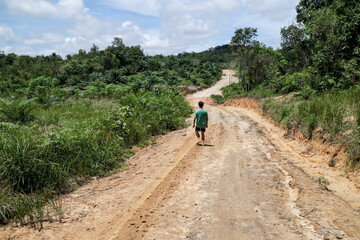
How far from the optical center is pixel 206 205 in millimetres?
4289

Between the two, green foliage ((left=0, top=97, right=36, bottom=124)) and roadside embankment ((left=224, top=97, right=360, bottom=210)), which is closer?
roadside embankment ((left=224, top=97, right=360, bottom=210))

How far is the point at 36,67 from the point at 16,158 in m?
50.1

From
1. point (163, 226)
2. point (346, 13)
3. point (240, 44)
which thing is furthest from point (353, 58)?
point (240, 44)

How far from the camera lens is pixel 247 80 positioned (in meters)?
37.4

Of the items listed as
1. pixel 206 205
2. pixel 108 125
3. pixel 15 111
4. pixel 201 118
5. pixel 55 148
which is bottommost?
pixel 206 205

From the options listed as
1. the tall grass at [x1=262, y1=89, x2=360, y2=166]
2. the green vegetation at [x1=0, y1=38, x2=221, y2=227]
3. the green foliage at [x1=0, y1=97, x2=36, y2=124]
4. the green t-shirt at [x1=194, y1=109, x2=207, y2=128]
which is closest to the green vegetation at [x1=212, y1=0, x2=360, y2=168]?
the tall grass at [x1=262, y1=89, x2=360, y2=166]

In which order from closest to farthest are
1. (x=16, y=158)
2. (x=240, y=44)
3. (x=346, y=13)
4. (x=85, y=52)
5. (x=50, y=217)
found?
(x=50, y=217) < (x=16, y=158) < (x=346, y=13) < (x=240, y=44) < (x=85, y=52)

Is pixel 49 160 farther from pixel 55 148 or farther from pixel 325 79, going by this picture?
pixel 325 79

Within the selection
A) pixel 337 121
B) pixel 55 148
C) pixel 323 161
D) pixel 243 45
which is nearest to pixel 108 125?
pixel 55 148

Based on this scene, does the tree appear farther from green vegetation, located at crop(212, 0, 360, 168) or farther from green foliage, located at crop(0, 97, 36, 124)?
green foliage, located at crop(0, 97, 36, 124)

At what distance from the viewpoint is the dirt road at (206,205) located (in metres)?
3.49

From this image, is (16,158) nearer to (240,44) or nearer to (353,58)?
(353,58)

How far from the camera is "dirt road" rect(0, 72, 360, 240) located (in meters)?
3.49

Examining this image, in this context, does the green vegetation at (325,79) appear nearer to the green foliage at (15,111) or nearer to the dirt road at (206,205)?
the dirt road at (206,205)
